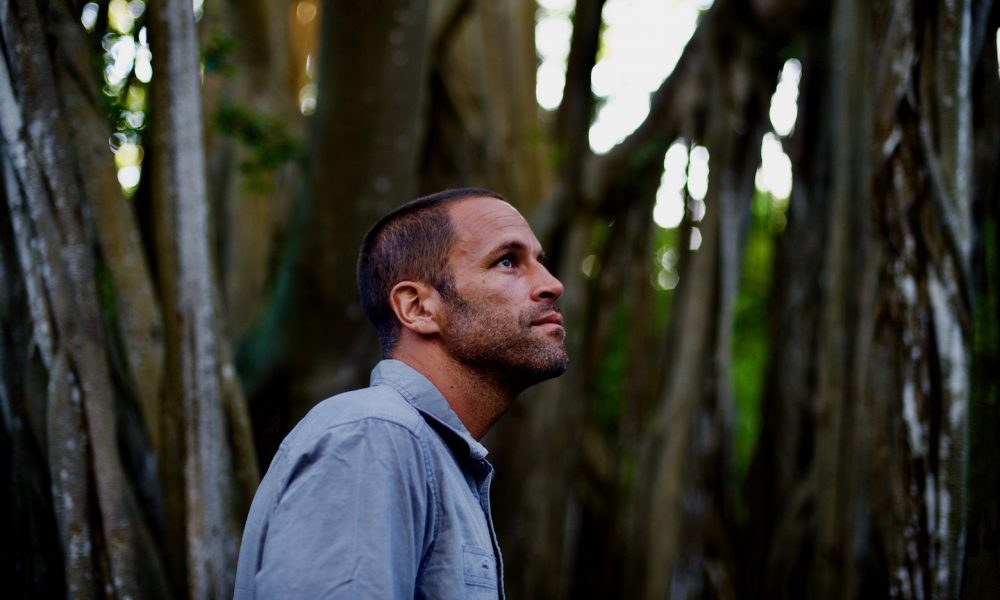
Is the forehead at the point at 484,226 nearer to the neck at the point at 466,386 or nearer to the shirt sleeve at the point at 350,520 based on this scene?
the neck at the point at 466,386

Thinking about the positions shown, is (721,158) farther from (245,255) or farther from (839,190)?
(245,255)

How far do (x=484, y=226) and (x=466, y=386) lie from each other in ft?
0.84

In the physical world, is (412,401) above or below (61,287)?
below

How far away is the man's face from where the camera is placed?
4.88 ft

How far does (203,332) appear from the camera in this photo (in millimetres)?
1993

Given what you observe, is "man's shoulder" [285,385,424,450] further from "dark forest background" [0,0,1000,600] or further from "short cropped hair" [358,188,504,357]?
"dark forest background" [0,0,1000,600]

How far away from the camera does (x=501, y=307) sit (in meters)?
1.50

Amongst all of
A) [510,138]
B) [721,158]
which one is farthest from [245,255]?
[721,158]

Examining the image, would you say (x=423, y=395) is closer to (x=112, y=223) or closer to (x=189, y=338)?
(x=189, y=338)

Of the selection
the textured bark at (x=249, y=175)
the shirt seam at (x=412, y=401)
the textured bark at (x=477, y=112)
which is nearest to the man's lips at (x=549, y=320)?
the shirt seam at (x=412, y=401)

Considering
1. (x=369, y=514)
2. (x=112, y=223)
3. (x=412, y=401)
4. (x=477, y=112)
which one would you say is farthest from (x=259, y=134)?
(x=369, y=514)

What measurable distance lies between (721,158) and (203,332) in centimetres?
240

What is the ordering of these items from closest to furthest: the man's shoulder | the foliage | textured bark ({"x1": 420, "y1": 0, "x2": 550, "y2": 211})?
the man's shoulder < the foliage < textured bark ({"x1": 420, "y1": 0, "x2": 550, "y2": 211})

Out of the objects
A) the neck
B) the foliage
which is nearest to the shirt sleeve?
the neck
